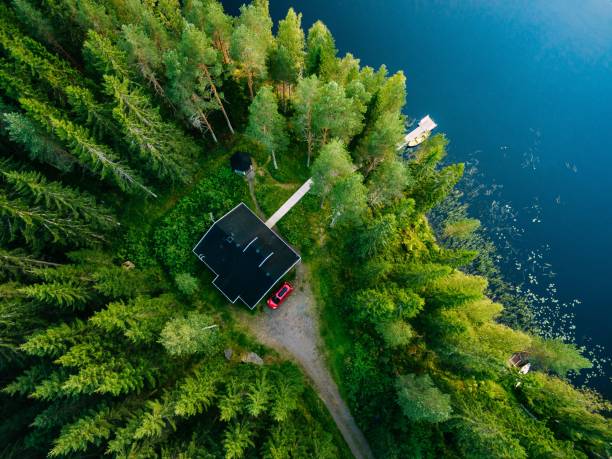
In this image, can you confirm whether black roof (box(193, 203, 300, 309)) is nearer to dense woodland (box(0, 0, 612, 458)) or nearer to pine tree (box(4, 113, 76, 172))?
dense woodland (box(0, 0, 612, 458))

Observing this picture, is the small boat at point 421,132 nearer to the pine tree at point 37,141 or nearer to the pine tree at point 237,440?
the pine tree at point 237,440

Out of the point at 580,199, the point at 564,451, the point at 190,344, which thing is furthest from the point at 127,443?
the point at 580,199

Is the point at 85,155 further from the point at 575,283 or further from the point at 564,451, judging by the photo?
the point at 575,283

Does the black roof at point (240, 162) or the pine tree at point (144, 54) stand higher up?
the black roof at point (240, 162)

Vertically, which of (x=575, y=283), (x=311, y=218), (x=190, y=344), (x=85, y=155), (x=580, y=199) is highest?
(x=580, y=199)

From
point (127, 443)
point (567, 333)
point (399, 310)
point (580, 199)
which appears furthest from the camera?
point (580, 199)

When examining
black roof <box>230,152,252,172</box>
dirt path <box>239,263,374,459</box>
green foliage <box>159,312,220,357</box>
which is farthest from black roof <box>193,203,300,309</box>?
black roof <box>230,152,252,172</box>

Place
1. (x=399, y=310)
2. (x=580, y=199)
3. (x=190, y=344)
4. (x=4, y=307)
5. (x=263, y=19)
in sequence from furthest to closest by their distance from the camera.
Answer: (x=580, y=199) → (x=263, y=19) → (x=399, y=310) → (x=190, y=344) → (x=4, y=307)

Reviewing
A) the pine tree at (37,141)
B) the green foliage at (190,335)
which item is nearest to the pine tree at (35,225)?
the pine tree at (37,141)
